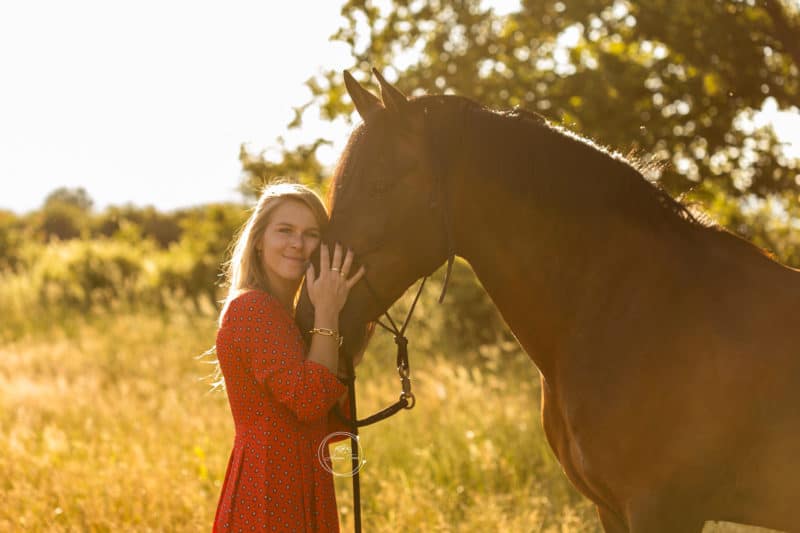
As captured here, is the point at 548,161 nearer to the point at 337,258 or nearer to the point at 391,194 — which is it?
the point at 391,194

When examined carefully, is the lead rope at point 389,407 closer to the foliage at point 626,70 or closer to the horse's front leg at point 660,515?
the horse's front leg at point 660,515

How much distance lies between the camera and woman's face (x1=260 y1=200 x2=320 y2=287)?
2.74 metres

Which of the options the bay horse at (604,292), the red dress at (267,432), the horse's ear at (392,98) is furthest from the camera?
the red dress at (267,432)

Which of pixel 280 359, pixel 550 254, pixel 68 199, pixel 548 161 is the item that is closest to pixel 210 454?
pixel 280 359

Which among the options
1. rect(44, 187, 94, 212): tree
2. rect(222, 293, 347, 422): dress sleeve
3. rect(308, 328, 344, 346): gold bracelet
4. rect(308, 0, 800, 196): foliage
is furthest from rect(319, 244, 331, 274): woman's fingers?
rect(44, 187, 94, 212): tree

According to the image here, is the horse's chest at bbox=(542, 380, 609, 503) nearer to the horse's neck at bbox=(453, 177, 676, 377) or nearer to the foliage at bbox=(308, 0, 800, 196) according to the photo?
the horse's neck at bbox=(453, 177, 676, 377)

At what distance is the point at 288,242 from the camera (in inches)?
108

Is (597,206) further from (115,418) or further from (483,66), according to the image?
(115,418)

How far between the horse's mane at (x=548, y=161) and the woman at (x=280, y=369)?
574 millimetres

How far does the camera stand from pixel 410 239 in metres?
2.37

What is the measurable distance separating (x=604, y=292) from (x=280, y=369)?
1123 millimetres

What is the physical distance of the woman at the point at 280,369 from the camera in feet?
7.82

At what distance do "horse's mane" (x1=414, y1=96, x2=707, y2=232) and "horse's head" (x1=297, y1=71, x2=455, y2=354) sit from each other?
76mm

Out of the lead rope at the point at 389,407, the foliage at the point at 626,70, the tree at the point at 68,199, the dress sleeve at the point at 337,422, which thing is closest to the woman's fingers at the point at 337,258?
the lead rope at the point at 389,407
